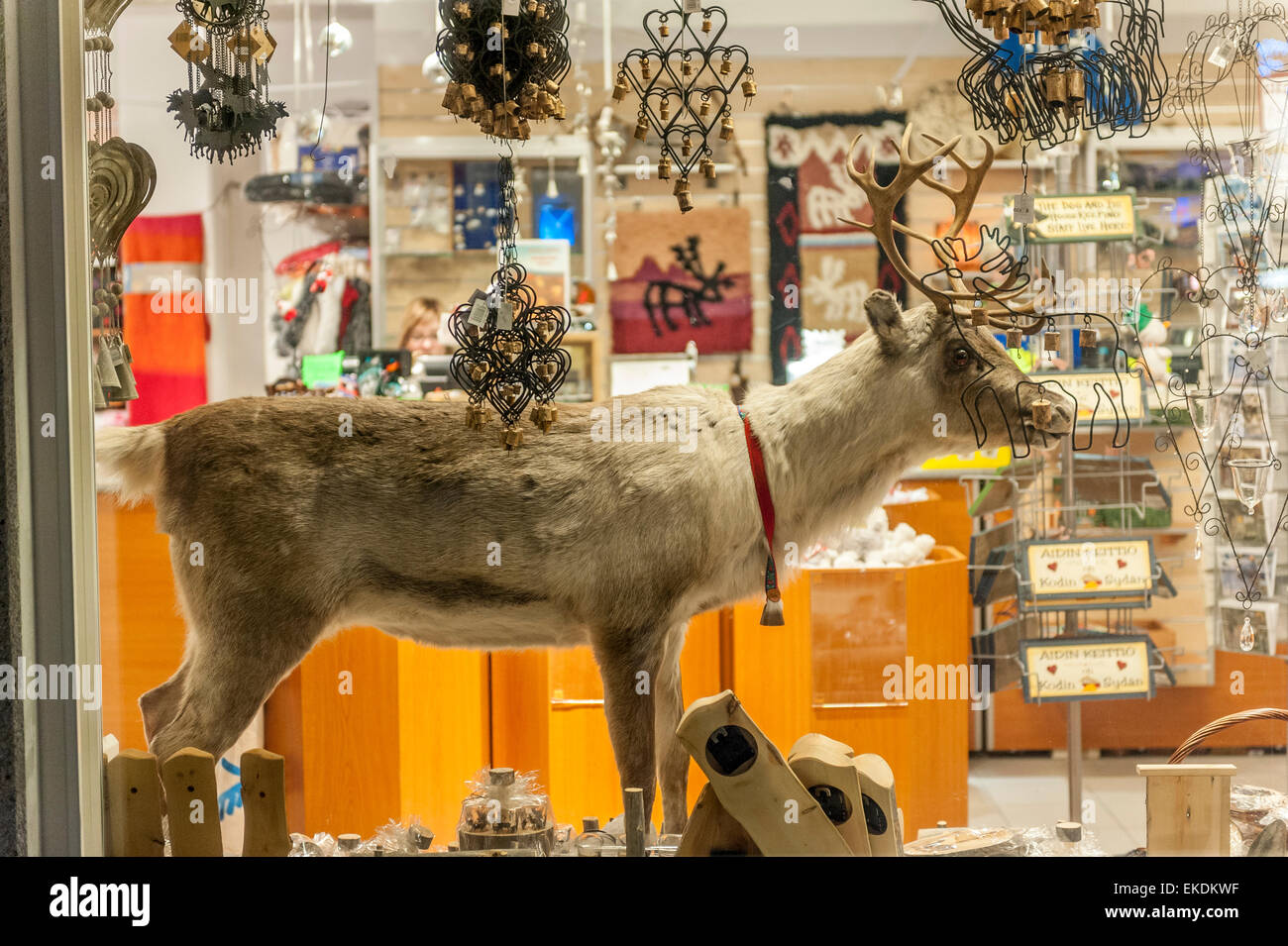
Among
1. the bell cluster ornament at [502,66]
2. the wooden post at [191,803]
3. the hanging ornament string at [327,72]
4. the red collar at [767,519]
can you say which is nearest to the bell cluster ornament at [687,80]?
the bell cluster ornament at [502,66]

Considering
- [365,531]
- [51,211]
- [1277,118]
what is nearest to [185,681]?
[365,531]

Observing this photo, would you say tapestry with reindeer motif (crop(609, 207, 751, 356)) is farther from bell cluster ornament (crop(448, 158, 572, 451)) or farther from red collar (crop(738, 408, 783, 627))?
bell cluster ornament (crop(448, 158, 572, 451))

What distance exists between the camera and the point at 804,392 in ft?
9.86

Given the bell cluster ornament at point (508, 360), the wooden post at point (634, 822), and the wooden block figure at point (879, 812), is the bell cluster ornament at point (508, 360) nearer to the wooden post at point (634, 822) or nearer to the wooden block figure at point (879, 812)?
the wooden post at point (634, 822)

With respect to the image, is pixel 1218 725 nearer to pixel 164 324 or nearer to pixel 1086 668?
pixel 1086 668

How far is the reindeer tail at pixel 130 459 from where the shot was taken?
113 inches

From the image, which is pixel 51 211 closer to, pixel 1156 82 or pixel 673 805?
pixel 673 805

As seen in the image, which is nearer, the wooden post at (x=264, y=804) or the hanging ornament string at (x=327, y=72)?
the wooden post at (x=264, y=804)

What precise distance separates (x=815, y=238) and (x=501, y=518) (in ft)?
5.95

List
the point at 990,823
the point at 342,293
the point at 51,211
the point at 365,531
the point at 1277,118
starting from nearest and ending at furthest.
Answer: the point at 51,211 → the point at 365,531 → the point at 1277,118 → the point at 990,823 → the point at 342,293

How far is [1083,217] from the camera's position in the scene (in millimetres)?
3457

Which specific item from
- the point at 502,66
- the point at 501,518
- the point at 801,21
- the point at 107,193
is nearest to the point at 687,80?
the point at 801,21

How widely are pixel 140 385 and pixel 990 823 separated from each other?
8.41ft

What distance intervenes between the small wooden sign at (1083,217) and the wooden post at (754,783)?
1.72 meters
